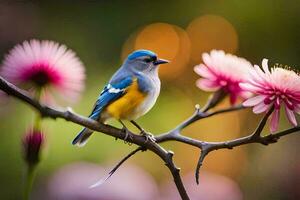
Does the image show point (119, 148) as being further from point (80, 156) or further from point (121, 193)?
point (121, 193)

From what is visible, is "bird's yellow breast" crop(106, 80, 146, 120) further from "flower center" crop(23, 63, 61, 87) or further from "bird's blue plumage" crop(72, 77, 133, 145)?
"flower center" crop(23, 63, 61, 87)

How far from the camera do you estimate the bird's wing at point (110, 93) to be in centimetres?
47

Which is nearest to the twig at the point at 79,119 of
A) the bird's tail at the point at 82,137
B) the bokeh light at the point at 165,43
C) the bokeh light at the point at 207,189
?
the bird's tail at the point at 82,137

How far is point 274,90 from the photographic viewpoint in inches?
13.6

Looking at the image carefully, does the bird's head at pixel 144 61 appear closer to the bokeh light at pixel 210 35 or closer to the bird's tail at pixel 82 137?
the bird's tail at pixel 82 137

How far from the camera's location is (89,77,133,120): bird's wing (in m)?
0.47

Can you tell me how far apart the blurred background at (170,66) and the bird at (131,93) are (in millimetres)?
407

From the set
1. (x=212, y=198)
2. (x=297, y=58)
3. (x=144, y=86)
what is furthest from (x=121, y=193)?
(x=297, y=58)

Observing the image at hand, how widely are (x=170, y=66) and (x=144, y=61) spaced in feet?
2.35

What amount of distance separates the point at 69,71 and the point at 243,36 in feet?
3.06

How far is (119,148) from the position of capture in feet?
3.44

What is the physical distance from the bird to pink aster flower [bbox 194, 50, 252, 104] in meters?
0.04

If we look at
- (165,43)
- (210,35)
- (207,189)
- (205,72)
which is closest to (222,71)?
(205,72)

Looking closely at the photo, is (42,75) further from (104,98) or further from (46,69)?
(104,98)
